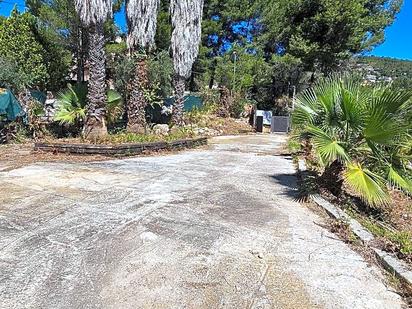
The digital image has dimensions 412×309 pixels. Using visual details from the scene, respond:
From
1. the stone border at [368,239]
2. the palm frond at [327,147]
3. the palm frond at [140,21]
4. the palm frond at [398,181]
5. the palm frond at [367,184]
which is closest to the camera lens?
the stone border at [368,239]

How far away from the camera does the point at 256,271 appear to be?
3141mm

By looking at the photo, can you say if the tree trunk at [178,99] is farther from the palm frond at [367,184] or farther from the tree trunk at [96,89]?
the palm frond at [367,184]

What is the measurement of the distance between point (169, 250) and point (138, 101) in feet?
28.7

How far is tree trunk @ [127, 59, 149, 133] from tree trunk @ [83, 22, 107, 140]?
5.59 ft

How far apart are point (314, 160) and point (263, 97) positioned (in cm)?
2092

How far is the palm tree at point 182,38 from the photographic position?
13094 millimetres

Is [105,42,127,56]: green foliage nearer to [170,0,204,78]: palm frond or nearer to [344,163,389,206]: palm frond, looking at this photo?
[170,0,204,78]: palm frond

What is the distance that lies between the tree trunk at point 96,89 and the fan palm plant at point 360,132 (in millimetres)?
6059

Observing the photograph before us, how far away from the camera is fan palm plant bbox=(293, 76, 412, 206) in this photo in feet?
15.7

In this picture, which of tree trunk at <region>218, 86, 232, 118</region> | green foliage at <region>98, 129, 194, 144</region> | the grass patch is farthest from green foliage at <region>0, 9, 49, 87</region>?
the grass patch

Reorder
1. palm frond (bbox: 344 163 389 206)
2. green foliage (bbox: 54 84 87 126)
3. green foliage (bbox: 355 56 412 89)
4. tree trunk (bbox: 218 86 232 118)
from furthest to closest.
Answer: tree trunk (bbox: 218 86 232 118) → green foliage (bbox: 54 84 87 126) → green foliage (bbox: 355 56 412 89) → palm frond (bbox: 344 163 389 206)

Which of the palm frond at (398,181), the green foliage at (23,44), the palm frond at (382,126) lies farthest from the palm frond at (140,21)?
the palm frond at (398,181)

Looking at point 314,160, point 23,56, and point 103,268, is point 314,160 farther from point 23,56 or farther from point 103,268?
point 23,56

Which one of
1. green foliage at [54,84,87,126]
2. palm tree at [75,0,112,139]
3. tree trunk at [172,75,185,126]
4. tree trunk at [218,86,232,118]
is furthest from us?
tree trunk at [218,86,232,118]
